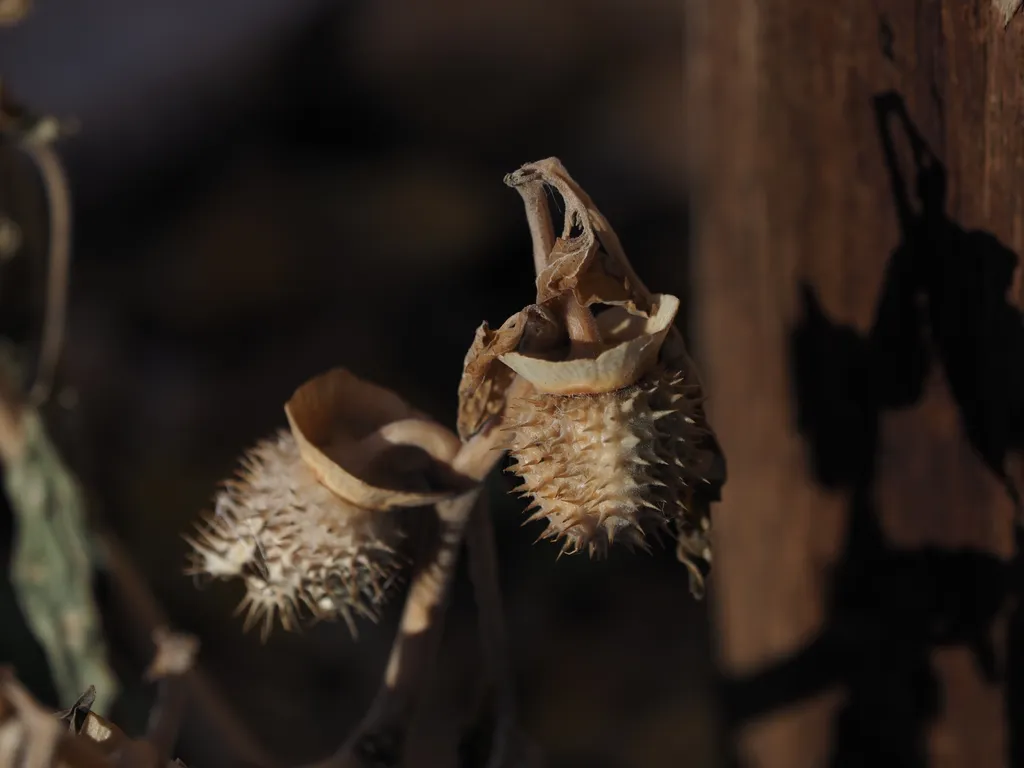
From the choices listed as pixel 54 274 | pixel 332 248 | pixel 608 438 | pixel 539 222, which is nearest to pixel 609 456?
pixel 608 438

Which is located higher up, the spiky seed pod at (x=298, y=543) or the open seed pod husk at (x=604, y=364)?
the open seed pod husk at (x=604, y=364)

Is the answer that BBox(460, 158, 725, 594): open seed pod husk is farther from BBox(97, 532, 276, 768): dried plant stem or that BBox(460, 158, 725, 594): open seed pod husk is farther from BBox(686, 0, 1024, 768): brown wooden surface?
BBox(97, 532, 276, 768): dried plant stem

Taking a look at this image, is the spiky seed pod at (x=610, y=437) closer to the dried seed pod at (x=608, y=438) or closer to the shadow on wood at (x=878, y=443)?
the dried seed pod at (x=608, y=438)

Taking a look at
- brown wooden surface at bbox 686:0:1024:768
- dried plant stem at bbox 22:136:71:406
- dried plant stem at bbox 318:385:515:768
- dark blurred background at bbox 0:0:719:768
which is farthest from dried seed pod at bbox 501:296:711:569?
dark blurred background at bbox 0:0:719:768

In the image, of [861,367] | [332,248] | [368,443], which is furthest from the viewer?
[332,248]

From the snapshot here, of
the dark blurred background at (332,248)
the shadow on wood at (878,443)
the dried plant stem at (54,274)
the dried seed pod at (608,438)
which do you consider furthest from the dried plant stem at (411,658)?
the dark blurred background at (332,248)

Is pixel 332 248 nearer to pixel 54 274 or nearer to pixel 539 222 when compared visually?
pixel 54 274

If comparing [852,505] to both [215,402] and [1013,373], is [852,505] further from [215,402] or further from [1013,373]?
[215,402]

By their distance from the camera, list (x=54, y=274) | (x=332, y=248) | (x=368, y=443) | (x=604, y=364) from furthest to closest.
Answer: (x=332, y=248) → (x=54, y=274) → (x=368, y=443) → (x=604, y=364)
